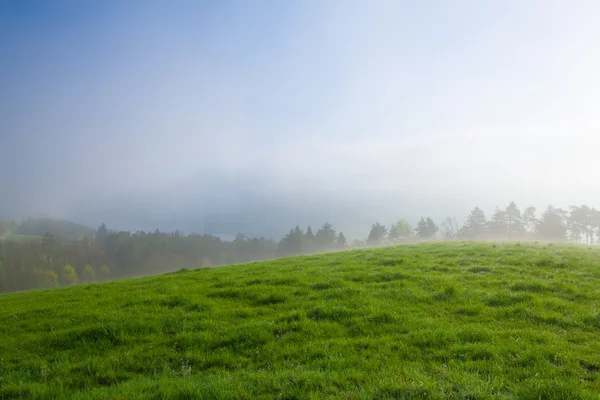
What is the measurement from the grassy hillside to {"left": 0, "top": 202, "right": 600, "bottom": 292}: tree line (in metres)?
111

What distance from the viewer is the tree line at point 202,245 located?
343 feet

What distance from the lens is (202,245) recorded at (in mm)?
161000

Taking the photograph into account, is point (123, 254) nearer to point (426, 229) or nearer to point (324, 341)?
point (426, 229)

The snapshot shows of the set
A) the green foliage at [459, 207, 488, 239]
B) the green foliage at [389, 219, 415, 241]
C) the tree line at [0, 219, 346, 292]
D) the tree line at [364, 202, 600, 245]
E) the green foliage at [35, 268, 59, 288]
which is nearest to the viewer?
the tree line at [364, 202, 600, 245]

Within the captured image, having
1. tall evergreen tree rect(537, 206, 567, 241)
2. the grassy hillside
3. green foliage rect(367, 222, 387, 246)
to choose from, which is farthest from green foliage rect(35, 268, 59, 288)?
tall evergreen tree rect(537, 206, 567, 241)

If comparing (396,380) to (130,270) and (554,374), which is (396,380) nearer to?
(554,374)

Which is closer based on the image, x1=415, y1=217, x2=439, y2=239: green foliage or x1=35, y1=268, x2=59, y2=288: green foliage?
x1=35, y1=268, x2=59, y2=288: green foliage

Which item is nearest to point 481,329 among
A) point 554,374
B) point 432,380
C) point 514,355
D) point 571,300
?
point 514,355

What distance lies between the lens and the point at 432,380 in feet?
21.9

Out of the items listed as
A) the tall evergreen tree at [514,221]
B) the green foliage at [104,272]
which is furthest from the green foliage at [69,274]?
the tall evergreen tree at [514,221]

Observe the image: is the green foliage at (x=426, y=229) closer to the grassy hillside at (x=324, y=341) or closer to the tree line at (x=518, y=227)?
the tree line at (x=518, y=227)

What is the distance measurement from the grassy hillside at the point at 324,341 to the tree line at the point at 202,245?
Answer: 11139 centimetres

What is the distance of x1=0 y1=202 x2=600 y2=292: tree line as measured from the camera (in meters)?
105

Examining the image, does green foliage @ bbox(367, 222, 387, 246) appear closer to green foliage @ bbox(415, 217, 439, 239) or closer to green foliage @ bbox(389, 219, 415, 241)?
green foliage @ bbox(389, 219, 415, 241)
